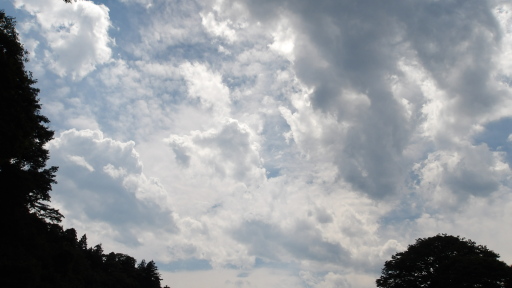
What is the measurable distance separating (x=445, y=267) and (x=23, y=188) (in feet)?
177

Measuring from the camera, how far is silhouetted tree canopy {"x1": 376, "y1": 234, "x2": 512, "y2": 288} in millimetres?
45625

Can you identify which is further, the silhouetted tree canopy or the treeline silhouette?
the silhouetted tree canopy

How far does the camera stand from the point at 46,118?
1308 inches

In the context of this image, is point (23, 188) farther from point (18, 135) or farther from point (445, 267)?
point (445, 267)

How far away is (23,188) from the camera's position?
31203 millimetres

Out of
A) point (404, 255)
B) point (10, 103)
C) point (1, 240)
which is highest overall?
point (404, 255)

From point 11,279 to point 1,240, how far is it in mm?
5372

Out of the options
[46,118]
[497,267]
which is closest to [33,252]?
[46,118]

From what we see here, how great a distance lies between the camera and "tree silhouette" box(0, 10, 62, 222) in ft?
69.6

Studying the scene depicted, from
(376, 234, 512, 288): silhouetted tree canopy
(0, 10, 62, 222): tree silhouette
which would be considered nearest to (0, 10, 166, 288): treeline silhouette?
(0, 10, 62, 222): tree silhouette

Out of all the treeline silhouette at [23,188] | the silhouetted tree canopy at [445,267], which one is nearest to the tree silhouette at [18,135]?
the treeline silhouette at [23,188]

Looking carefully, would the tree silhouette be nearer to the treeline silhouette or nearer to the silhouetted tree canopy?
the treeline silhouette

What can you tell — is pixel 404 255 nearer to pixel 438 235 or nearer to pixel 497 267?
pixel 438 235

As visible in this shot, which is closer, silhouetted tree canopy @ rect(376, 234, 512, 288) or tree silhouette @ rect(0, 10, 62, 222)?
tree silhouette @ rect(0, 10, 62, 222)
